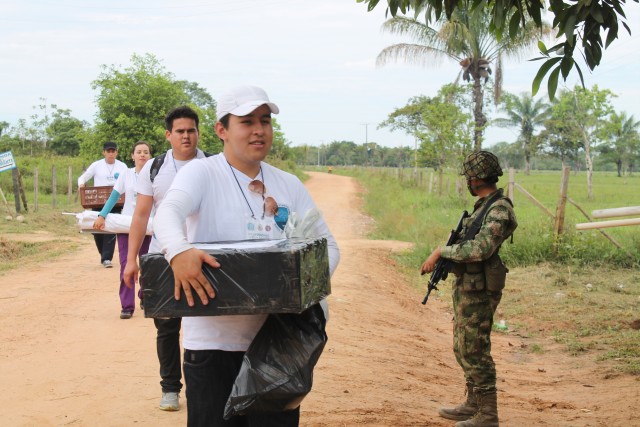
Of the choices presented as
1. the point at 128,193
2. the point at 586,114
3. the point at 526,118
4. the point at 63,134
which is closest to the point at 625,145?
the point at 526,118

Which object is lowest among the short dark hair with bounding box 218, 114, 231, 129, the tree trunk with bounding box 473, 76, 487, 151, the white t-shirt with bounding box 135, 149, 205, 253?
the white t-shirt with bounding box 135, 149, 205, 253

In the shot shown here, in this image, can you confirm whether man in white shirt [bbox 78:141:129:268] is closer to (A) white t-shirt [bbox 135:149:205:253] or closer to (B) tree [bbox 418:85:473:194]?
(A) white t-shirt [bbox 135:149:205:253]

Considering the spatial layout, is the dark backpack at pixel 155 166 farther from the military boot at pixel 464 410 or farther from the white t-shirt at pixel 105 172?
the white t-shirt at pixel 105 172

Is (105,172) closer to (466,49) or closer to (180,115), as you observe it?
(180,115)

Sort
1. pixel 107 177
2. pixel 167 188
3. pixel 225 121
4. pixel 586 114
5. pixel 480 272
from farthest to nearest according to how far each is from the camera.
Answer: pixel 586 114 → pixel 107 177 → pixel 480 272 → pixel 167 188 → pixel 225 121

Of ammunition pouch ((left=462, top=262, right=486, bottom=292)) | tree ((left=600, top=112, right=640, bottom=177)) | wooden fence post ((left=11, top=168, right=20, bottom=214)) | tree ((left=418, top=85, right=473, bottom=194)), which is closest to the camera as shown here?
ammunition pouch ((left=462, top=262, right=486, bottom=292))

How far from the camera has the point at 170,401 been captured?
203 inches

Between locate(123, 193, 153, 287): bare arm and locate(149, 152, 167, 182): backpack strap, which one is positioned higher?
locate(149, 152, 167, 182): backpack strap

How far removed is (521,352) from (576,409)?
2.39 m

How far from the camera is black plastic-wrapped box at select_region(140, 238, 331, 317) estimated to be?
276 cm

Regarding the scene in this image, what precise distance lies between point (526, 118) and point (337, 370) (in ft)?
258

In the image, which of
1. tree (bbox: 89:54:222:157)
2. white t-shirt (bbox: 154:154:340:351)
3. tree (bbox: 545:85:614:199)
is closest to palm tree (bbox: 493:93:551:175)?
tree (bbox: 545:85:614:199)

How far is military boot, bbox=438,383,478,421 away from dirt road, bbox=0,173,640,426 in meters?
0.07

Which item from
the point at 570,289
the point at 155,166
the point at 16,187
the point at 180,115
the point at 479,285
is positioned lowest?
the point at 570,289
